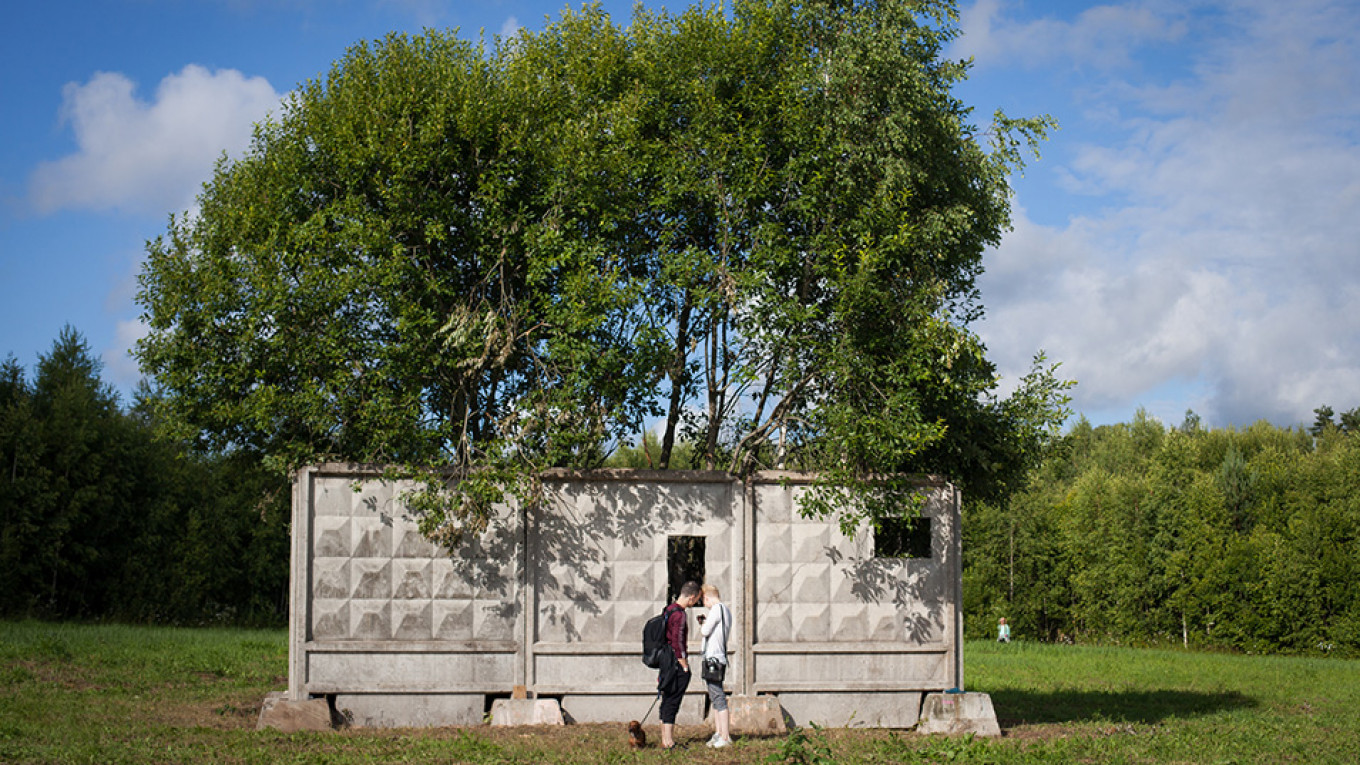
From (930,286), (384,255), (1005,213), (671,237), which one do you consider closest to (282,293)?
(384,255)

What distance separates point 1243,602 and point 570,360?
3579cm

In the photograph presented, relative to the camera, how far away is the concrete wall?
12281 mm

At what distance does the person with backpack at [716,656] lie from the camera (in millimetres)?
11352

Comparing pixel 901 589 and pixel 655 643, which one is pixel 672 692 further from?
pixel 901 589

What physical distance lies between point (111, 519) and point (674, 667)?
3534 cm

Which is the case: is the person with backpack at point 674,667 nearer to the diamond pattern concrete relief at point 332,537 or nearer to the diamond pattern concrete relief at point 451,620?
the diamond pattern concrete relief at point 451,620

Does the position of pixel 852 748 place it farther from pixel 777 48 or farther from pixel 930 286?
pixel 777 48

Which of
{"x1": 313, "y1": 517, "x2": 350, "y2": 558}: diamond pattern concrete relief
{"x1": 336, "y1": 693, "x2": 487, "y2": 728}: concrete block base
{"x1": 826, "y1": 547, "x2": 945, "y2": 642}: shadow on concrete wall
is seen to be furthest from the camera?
{"x1": 826, "y1": 547, "x2": 945, "y2": 642}: shadow on concrete wall

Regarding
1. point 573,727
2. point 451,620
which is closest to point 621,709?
point 573,727

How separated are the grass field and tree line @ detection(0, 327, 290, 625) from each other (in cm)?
1533

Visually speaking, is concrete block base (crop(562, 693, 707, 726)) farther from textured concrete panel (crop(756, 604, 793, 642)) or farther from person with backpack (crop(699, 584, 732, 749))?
textured concrete panel (crop(756, 604, 793, 642))

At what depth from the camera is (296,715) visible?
12.0m

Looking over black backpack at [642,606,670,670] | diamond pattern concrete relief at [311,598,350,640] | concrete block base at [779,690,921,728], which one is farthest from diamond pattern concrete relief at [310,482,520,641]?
concrete block base at [779,690,921,728]

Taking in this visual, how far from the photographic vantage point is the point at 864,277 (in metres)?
12.4
